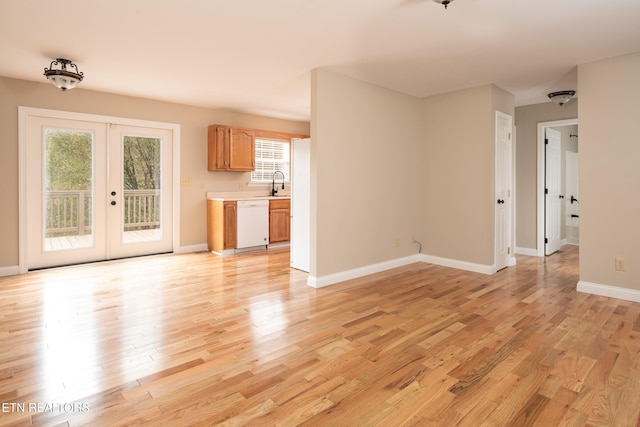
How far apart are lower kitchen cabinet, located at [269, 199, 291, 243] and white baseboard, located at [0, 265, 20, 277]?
143 inches

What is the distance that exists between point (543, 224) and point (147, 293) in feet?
19.7

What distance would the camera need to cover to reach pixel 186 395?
2.01 metres

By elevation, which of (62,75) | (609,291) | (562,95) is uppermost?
(562,95)

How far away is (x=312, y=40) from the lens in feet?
10.9

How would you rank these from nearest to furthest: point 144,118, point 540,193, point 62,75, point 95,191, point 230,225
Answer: point 62,75, point 95,191, point 144,118, point 540,193, point 230,225

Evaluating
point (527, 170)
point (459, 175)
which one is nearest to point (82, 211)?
point (459, 175)

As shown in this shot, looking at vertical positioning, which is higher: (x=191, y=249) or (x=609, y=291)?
(x=191, y=249)

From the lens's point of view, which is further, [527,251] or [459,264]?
[527,251]

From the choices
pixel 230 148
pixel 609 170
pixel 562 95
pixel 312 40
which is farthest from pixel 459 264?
pixel 230 148

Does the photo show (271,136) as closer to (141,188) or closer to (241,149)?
(241,149)

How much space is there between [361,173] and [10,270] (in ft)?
15.4

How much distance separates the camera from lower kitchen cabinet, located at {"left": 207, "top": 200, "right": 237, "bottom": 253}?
6.02 m

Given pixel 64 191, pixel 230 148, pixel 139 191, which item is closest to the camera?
pixel 64 191

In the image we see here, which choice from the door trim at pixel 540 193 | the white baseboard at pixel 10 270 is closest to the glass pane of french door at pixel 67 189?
the white baseboard at pixel 10 270
